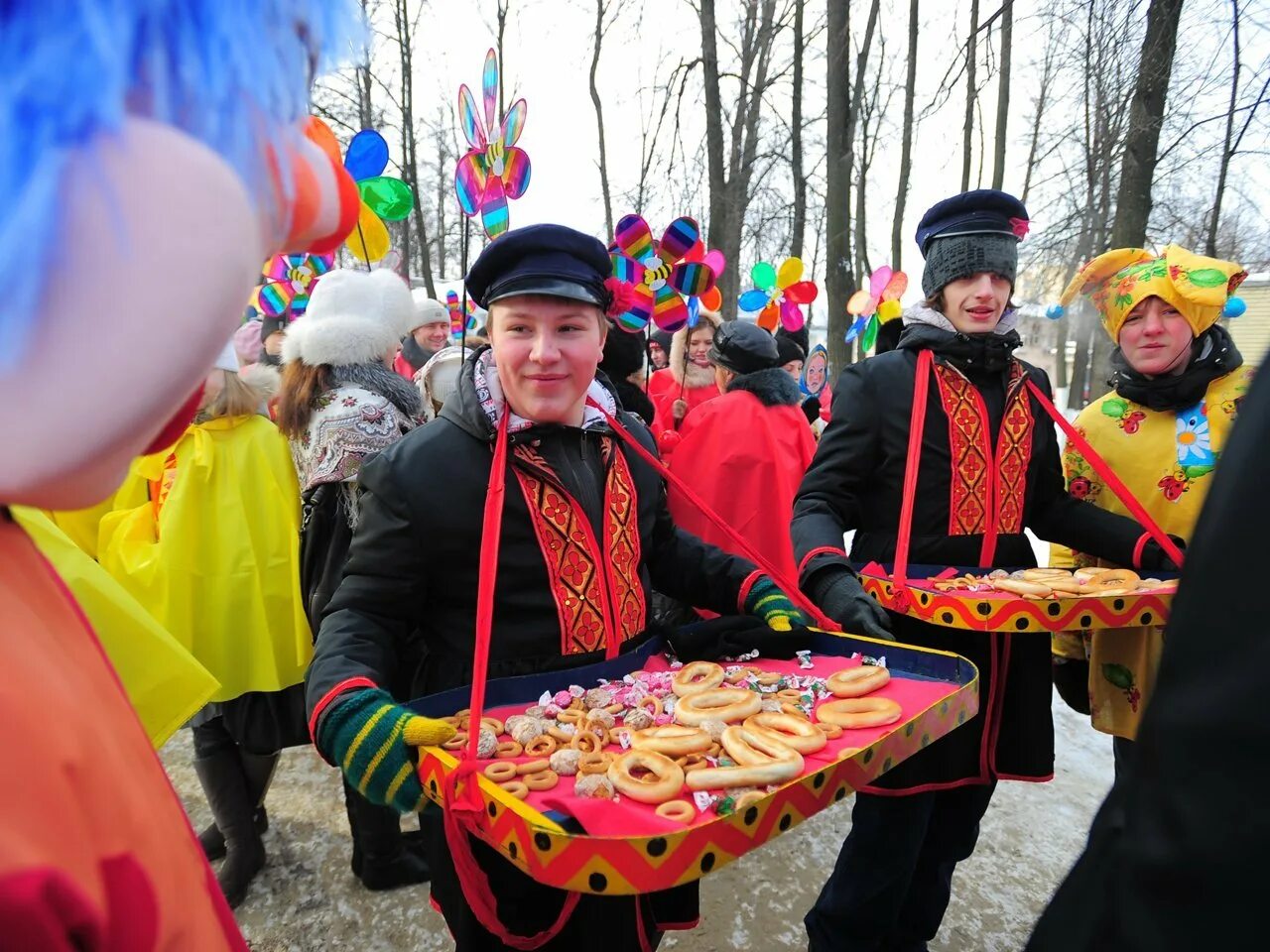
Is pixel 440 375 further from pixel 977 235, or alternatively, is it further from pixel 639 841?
pixel 639 841

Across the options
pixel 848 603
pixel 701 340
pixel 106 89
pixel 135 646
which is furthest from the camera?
pixel 701 340

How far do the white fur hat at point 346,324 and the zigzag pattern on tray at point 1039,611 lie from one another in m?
1.95

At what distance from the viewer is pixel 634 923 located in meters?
1.51

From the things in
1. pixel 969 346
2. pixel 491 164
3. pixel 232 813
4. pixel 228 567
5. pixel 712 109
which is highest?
pixel 712 109

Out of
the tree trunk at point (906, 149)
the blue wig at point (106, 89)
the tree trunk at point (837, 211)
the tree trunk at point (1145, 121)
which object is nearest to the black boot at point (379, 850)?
the blue wig at point (106, 89)

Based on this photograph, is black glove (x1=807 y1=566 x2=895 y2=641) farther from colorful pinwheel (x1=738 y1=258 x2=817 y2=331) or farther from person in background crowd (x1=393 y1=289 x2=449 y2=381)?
person in background crowd (x1=393 y1=289 x2=449 y2=381)

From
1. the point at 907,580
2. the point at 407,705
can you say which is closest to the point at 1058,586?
the point at 907,580

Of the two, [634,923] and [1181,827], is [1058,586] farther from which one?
[1181,827]

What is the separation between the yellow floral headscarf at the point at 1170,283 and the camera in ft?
7.45

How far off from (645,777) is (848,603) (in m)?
0.84

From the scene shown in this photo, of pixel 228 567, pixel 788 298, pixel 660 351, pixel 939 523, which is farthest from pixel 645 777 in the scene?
pixel 660 351

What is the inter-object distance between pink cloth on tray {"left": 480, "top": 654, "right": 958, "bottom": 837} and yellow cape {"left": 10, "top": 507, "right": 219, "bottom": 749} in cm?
47

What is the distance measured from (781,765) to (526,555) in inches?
26.3

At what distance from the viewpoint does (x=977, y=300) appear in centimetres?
210
